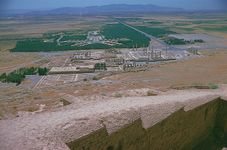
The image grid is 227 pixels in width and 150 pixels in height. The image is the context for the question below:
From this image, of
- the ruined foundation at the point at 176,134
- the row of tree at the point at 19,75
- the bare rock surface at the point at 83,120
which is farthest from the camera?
the row of tree at the point at 19,75

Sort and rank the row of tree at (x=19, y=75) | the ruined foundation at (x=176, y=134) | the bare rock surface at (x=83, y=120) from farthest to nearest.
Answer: the row of tree at (x=19, y=75), the ruined foundation at (x=176, y=134), the bare rock surface at (x=83, y=120)

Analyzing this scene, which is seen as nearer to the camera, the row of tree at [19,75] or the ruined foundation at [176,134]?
the ruined foundation at [176,134]

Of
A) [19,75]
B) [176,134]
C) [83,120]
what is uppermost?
[83,120]

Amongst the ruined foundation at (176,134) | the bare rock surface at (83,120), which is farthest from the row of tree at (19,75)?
the ruined foundation at (176,134)

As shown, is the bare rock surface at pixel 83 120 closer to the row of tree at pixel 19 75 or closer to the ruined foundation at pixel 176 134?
the ruined foundation at pixel 176 134

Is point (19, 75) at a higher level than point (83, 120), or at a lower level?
lower

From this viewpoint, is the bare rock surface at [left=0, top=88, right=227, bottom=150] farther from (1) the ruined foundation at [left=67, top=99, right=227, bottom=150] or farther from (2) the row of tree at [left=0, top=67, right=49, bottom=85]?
(2) the row of tree at [left=0, top=67, right=49, bottom=85]

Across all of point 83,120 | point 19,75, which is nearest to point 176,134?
point 83,120

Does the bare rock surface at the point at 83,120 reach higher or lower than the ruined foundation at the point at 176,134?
higher

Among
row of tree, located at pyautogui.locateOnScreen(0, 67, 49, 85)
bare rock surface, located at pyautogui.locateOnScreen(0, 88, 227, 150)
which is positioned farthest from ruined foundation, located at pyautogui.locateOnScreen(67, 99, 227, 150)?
row of tree, located at pyautogui.locateOnScreen(0, 67, 49, 85)

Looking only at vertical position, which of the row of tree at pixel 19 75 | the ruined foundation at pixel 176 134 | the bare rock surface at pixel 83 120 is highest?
the bare rock surface at pixel 83 120

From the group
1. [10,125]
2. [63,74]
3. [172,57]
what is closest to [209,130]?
[10,125]

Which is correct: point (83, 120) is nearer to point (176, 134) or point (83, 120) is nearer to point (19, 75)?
point (176, 134)
